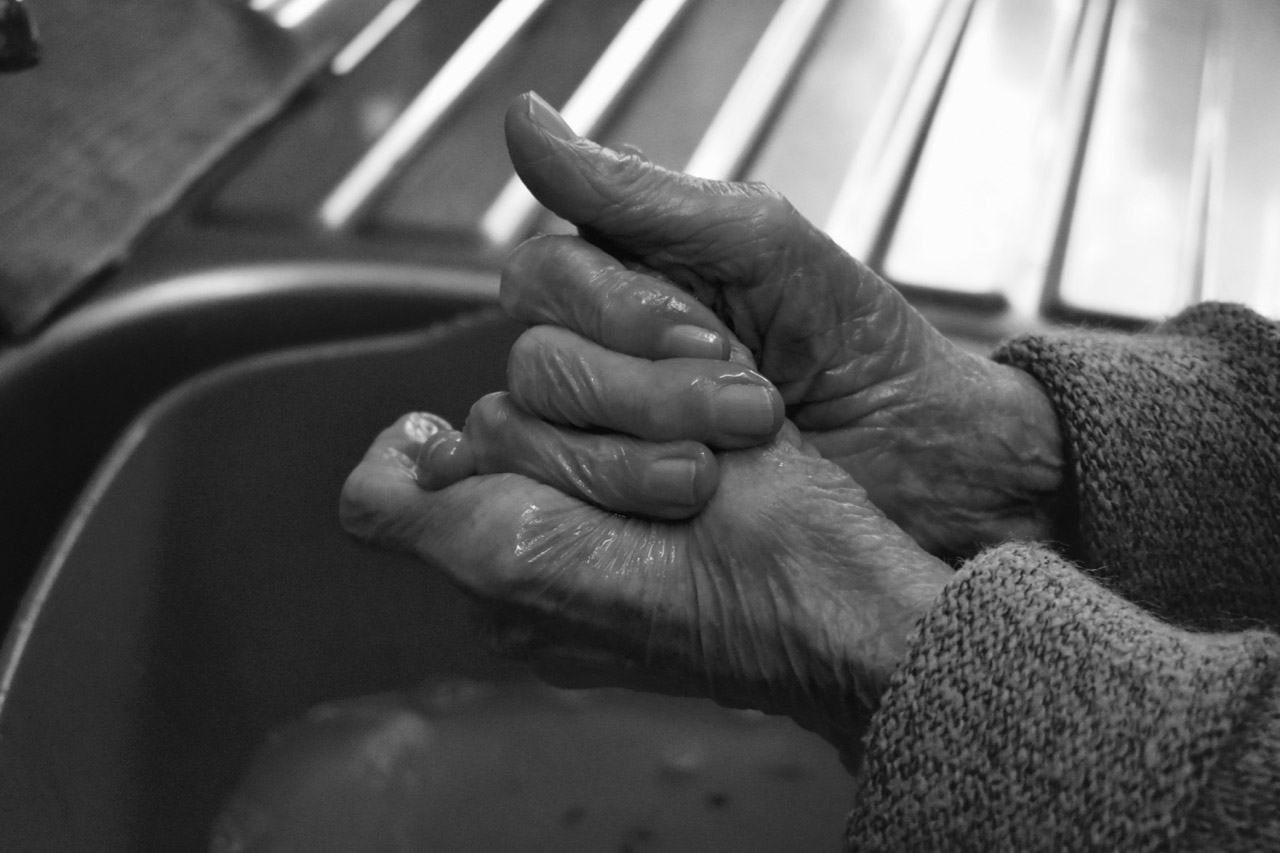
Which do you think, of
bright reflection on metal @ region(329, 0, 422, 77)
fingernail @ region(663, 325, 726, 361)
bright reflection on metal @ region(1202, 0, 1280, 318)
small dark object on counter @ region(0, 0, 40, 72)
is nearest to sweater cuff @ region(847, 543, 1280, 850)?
fingernail @ region(663, 325, 726, 361)

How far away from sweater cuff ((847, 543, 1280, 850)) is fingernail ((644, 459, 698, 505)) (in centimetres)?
20

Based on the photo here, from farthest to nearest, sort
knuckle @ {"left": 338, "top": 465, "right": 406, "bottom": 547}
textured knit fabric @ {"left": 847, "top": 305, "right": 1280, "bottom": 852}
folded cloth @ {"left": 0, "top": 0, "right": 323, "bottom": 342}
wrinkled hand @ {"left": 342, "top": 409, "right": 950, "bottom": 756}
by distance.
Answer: folded cloth @ {"left": 0, "top": 0, "right": 323, "bottom": 342} → knuckle @ {"left": 338, "top": 465, "right": 406, "bottom": 547} → wrinkled hand @ {"left": 342, "top": 409, "right": 950, "bottom": 756} → textured knit fabric @ {"left": 847, "top": 305, "right": 1280, "bottom": 852}

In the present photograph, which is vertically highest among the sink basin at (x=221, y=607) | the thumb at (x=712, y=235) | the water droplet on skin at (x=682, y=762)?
the thumb at (x=712, y=235)

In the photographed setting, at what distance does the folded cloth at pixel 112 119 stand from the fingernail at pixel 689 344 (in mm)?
560

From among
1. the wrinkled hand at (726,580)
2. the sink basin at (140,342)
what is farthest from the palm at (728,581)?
the sink basin at (140,342)

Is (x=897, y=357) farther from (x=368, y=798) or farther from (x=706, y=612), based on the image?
(x=368, y=798)

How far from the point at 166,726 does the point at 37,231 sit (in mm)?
454

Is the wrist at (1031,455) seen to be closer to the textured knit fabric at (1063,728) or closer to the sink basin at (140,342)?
the textured knit fabric at (1063,728)

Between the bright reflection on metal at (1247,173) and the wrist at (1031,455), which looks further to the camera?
the bright reflection on metal at (1247,173)

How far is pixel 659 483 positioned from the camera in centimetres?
80

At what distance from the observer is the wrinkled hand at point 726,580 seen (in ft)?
2.59

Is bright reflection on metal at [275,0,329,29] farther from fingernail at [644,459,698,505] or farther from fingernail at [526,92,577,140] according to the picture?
fingernail at [644,459,698,505]

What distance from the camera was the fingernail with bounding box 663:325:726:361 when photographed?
82 centimetres

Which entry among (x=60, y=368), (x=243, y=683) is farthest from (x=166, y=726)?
(x=60, y=368)
